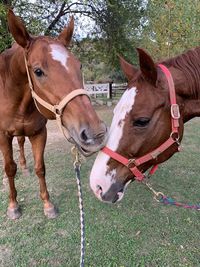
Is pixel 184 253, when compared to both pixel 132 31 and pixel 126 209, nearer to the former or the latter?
pixel 126 209

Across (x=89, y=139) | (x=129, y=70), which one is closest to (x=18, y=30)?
(x=129, y=70)

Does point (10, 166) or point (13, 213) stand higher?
point (10, 166)

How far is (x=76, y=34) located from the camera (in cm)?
1351

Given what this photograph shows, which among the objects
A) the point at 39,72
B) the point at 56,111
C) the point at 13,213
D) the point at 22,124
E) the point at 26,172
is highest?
the point at 39,72

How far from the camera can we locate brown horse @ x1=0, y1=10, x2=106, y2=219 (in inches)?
79.3

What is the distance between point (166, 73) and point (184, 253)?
1816 mm

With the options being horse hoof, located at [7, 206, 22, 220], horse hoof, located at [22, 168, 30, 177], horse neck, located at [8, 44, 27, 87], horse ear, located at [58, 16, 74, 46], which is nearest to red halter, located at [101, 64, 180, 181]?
horse ear, located at [58, 16, 74, 46]

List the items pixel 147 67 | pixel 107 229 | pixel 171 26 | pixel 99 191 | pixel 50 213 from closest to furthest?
pixel 147 67, pixel 99 191, pixel 107 229, pixel 50 213, pixel 171 26

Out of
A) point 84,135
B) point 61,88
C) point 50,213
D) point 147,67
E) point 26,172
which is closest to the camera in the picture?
point 147,67

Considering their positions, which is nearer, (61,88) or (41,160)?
(61,88)

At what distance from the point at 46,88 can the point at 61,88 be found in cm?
15

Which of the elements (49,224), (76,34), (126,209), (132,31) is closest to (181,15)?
(132,31)

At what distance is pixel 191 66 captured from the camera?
1889mm

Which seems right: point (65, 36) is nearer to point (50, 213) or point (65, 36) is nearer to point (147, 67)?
point (147, 67)
